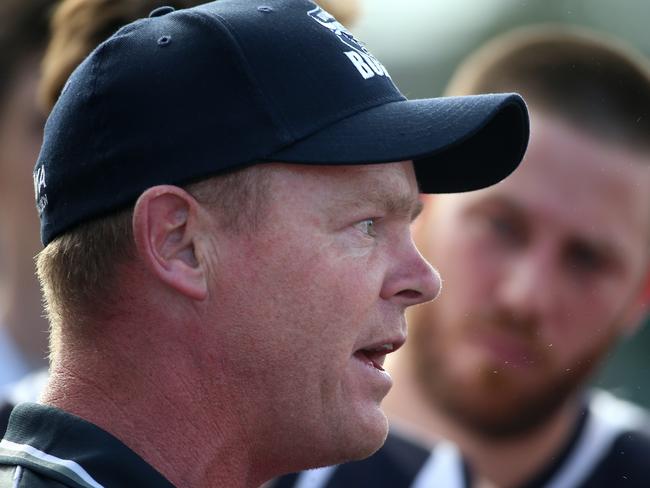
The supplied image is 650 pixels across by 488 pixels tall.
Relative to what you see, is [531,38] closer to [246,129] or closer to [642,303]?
[642,303]

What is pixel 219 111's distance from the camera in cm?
220

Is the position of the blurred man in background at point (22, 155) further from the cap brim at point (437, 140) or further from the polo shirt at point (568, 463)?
the cap brim at point (437, 140)

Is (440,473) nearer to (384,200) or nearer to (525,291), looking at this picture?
(525,291)

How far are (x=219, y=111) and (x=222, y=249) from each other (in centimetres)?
22

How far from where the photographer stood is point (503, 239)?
394 centimetres

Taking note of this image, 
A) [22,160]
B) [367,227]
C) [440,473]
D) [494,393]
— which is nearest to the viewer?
[367,227]

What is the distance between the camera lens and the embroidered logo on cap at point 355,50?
2.35 metres

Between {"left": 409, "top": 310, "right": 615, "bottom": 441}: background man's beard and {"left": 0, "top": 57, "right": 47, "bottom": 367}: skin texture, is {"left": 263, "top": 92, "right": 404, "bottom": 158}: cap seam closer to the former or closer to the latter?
{"left": 409, "top": 310, "right": 615, "bottom": 441}: background man's beard

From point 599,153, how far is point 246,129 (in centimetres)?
187

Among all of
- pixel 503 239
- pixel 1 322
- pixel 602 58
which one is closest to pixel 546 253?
pixel 503 239

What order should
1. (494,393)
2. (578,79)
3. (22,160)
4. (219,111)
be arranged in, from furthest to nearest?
(22,160), (494,393), (578,79), (219,111)

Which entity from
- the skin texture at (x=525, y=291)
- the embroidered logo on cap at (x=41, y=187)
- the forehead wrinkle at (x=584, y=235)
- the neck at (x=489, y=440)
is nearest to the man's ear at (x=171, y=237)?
the embroidered logo on cap at (x=41, y=187)

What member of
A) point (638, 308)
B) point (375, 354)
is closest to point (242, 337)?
point (375, 354)

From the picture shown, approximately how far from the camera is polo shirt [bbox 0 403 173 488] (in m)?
2.04
